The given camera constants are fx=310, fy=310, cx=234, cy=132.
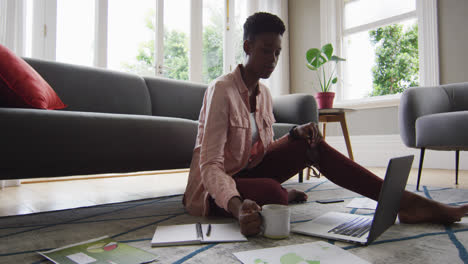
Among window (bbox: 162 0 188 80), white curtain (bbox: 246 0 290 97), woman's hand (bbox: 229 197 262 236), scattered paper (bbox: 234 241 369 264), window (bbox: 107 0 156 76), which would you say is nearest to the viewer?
scattered paper (bbox: 234 241 369 264)

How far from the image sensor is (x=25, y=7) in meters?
2.43

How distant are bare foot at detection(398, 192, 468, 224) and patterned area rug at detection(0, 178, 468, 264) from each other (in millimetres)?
23

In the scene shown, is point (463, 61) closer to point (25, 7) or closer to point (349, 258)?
point (349, 258)

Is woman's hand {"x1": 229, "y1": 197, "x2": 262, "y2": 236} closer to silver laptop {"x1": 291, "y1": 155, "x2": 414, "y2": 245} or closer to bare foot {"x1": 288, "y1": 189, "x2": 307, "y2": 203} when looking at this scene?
silver laptop {"x1": 291, "y1": 155, "x2": 414, "y2": 245}

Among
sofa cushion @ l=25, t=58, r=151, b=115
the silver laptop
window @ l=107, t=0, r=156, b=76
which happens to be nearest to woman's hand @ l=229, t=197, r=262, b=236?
the silver laptop

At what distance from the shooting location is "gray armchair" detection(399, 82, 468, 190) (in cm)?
178

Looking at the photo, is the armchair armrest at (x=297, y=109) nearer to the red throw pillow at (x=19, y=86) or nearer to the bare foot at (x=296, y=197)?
the bare foot at (x=296, y=197)

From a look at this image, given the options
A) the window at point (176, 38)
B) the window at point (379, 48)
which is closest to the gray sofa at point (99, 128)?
the window at point (176, 38)

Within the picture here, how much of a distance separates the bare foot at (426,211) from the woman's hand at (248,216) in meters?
0.49

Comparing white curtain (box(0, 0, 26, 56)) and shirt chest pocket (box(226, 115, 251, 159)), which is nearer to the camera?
shirt chest pocket (box(226, 115, 251, 159))

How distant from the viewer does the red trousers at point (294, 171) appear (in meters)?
1.03

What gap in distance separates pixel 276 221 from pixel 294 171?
0.43 meters

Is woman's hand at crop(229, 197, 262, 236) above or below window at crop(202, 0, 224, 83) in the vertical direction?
below

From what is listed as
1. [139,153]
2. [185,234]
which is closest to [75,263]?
[185,234]
